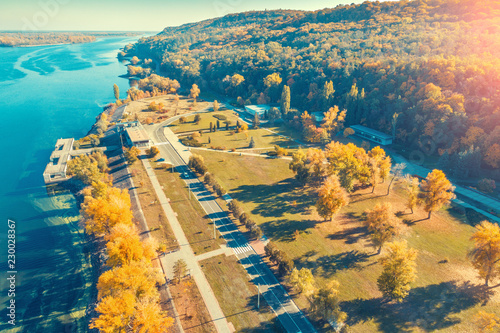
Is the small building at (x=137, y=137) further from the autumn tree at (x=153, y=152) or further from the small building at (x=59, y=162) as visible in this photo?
the small building at (x=59, y=162)

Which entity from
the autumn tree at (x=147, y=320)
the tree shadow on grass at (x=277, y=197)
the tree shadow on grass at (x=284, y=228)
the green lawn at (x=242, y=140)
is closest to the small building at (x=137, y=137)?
the green lawn at (x=242, y=140)

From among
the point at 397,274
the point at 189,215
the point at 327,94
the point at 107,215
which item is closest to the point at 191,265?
the point at 189,215

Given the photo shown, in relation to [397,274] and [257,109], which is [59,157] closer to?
[257,109]

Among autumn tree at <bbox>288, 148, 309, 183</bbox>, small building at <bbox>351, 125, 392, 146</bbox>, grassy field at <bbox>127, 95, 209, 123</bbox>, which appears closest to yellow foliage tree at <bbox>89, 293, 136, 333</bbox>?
autumn tree at <bbox>288, 148, 309, 183</bbox>

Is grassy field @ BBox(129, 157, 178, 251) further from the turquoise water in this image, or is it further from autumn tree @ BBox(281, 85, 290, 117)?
autumn tree @ BBox(281, 85, 290, 117)

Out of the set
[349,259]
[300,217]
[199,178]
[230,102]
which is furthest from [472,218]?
[230,102]

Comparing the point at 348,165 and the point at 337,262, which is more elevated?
the point at 348,165
